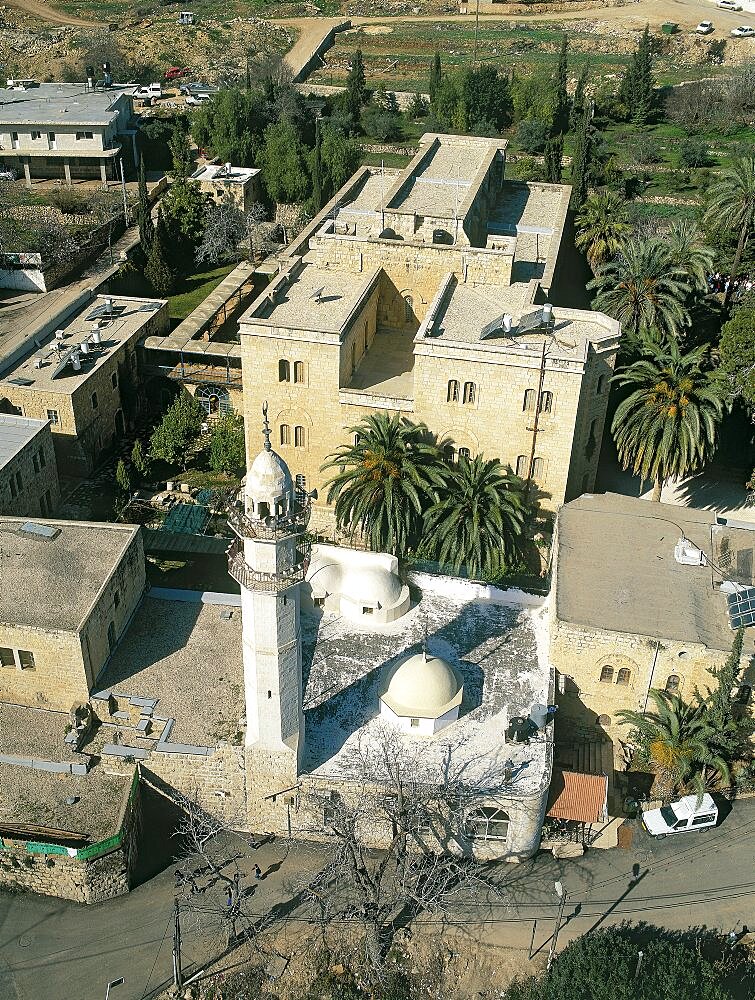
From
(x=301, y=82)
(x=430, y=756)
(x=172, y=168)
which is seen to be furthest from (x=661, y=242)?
(x=301, y=82)

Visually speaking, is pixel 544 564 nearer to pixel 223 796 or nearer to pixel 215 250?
pixel 223 796

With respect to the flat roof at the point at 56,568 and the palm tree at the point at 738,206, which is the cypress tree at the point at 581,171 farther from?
the flat roof at the point at 56,568

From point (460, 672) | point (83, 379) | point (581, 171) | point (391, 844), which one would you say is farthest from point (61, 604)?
point (581, 171)

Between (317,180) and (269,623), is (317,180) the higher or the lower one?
the lower one

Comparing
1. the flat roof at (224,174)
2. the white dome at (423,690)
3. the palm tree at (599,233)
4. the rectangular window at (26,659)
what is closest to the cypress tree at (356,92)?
the flat roof at (224,174)

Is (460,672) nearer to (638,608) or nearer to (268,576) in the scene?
(638,608)

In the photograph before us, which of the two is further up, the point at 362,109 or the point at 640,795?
the point at 362,109

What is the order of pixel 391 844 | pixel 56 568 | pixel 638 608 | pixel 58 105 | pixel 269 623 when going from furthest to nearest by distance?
1. pixel 58 105
2. pixel 56 568
3. pixel 638 608
4. pixel 391 844
5. pixel 269 623
